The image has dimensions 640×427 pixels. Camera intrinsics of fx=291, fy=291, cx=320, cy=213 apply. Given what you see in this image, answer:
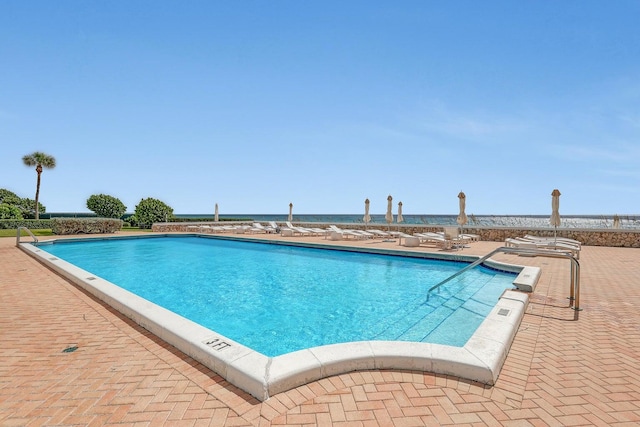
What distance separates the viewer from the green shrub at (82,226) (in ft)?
58.6

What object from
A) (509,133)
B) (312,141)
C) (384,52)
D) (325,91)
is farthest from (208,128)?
(509,133)

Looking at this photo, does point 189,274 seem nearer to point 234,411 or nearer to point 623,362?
point 234,411

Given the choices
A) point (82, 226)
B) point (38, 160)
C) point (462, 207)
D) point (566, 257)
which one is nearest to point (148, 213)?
point (82, 226)

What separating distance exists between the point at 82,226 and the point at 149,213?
17.6 ft

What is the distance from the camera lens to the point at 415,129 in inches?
663

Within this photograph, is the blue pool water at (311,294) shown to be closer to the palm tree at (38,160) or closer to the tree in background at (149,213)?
the tree in background at (149,213)

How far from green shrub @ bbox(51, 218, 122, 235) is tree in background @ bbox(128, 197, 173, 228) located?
12.1 feet

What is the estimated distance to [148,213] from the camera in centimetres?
2358

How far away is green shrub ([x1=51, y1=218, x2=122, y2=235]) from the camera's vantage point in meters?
17.9

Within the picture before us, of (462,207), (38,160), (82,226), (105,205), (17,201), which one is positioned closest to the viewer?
(462,207)

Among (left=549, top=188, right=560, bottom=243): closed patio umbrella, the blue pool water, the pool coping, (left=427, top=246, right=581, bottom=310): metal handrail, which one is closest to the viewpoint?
the pool coping

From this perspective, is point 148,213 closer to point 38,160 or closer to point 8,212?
point 8,212

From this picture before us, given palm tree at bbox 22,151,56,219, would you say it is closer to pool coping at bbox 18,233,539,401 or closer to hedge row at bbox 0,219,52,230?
hedge row at bbox 0,219,52,230

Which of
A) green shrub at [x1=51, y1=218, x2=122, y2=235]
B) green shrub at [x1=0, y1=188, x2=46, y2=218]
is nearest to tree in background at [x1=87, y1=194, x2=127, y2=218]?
green shrub at [x1=51, y1=218, x2=122, y2=235]
